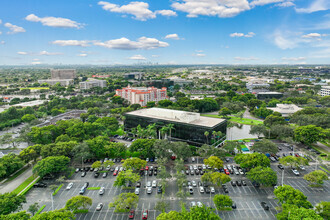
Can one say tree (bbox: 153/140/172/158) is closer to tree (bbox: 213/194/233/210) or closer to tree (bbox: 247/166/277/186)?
tree (bbox: 213/194/233/210)

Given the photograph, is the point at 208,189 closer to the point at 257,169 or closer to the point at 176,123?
the point at 257,169

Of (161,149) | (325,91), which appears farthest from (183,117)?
(325,91)

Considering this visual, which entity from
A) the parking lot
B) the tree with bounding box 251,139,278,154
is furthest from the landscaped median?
the tree with bounding box 251,139,278,154

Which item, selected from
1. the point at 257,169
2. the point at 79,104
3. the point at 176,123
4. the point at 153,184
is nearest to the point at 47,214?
the point at 153,184

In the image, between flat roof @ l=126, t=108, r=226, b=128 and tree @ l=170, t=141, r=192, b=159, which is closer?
tree @ l=170, t=141, r=192, b=159

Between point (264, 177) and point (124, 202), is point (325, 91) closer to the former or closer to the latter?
point (264, 177)

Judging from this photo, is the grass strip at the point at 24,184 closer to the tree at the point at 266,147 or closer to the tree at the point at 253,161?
the tree at the point at 253,161
